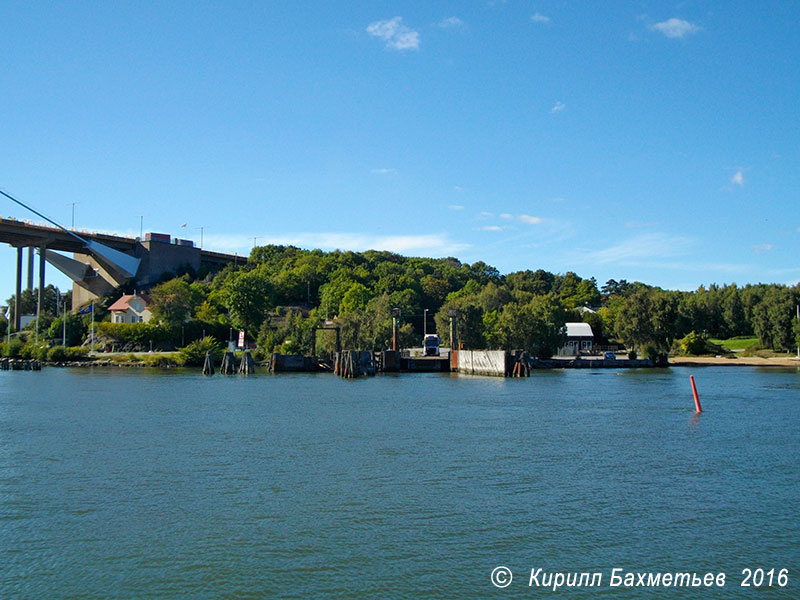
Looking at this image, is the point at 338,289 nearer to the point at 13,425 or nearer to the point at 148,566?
the point at 13,425

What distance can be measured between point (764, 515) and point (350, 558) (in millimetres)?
8964

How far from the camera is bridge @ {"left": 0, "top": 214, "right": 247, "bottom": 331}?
104125 millimetres

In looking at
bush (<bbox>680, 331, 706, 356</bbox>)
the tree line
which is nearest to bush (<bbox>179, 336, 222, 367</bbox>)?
the tree line

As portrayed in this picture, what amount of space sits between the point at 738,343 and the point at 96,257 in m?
95.2

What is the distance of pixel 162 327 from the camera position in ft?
294

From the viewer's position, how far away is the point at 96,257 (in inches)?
4473

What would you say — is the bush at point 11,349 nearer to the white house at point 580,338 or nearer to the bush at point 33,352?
the bush at point 33,352

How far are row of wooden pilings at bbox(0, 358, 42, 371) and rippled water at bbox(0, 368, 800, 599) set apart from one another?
1805 inches

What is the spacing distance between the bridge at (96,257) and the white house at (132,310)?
35.9 feet

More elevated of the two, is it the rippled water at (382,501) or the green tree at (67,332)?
the green tree at (67,332)

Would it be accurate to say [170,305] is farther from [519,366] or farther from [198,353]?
[519,366]

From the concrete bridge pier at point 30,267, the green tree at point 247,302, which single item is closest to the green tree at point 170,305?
the green tree at point 247,302

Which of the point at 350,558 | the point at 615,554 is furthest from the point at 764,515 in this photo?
the point at 350,558

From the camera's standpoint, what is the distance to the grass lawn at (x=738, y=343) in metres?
102
